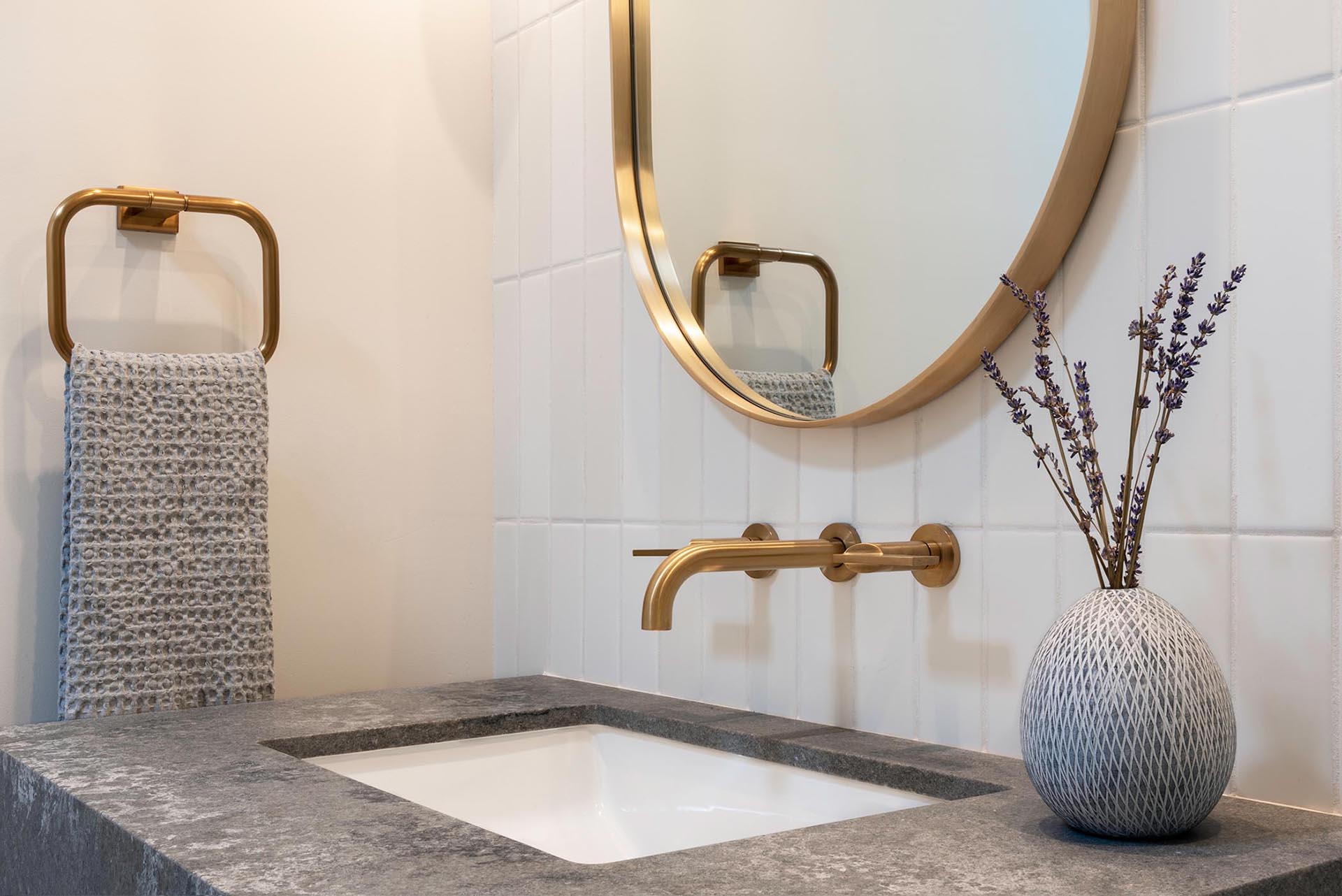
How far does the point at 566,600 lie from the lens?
4.80ft

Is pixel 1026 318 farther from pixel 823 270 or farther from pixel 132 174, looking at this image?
pixel 132 174

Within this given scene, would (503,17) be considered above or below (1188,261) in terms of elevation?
above

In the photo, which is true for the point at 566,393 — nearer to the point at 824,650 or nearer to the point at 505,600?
the point at 505,600

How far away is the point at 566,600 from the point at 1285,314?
2.95ft

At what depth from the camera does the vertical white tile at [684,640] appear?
4.12 feet

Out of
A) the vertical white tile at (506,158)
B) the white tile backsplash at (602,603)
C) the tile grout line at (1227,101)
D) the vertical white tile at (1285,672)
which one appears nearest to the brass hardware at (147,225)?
the vertical white tile at (506,158)

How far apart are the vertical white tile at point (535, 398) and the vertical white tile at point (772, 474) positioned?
383 mm

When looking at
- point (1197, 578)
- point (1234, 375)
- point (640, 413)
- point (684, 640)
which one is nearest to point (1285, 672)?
point (1197, 578)

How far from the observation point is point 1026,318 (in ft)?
3.02

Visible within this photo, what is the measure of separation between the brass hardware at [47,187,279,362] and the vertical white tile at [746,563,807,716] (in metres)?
0.62

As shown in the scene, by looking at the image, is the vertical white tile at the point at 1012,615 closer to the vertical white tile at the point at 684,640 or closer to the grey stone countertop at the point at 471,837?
the grey stone countertop at the point at 471,837

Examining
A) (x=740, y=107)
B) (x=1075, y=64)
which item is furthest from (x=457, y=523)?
(x=1075, y=64)

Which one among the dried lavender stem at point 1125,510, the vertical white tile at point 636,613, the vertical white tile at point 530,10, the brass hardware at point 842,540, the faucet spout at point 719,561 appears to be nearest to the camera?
the dried lavender stem at point 1125,510

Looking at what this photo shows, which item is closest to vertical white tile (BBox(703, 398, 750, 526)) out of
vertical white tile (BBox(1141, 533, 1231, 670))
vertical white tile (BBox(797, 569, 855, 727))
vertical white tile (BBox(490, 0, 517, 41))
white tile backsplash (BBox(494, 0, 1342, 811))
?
white tile backsplash (BBox(494, 0, 1342, 811))
